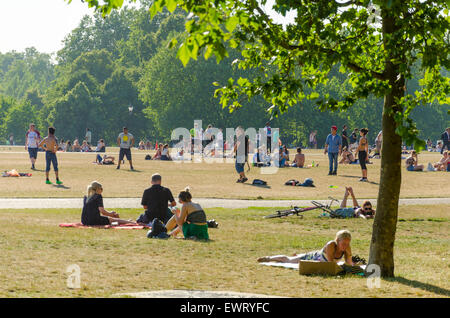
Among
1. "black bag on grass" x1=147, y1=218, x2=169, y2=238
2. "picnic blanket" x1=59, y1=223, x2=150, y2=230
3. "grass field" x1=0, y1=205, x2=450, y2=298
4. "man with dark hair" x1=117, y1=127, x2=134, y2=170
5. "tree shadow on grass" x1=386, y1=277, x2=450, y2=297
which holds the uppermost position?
"man with dark hair" x1=117, y1=127, x2=134, y2=170

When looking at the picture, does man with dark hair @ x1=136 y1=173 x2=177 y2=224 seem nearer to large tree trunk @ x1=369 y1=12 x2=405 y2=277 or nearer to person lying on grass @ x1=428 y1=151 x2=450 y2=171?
large tree trunk @ x1=369 y1=12 x2=405 y2=277

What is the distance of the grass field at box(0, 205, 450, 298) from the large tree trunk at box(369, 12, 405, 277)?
40 centimetres

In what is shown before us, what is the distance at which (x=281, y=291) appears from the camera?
8.87 m

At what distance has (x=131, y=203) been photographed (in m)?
19.9

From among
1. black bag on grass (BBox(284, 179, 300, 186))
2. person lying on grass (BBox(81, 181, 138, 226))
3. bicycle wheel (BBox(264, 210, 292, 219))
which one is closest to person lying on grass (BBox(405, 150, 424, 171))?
black bag on grass (BBox(284, 179, 300, 186))

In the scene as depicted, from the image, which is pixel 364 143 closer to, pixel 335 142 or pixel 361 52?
pixel 335 142

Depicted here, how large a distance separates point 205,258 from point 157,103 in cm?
6748

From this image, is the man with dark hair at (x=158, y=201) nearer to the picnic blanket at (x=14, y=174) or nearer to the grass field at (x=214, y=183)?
the grass field at (x=214, y=183)

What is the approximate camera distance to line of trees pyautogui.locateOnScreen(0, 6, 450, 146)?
7531 centimetres

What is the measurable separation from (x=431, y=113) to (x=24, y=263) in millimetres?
93499

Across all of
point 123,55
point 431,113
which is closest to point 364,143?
point 431,113

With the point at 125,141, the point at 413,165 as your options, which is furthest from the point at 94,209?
the point at 413,165

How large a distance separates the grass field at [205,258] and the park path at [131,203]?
1720mm

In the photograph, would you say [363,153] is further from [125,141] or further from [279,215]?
[279,215]
